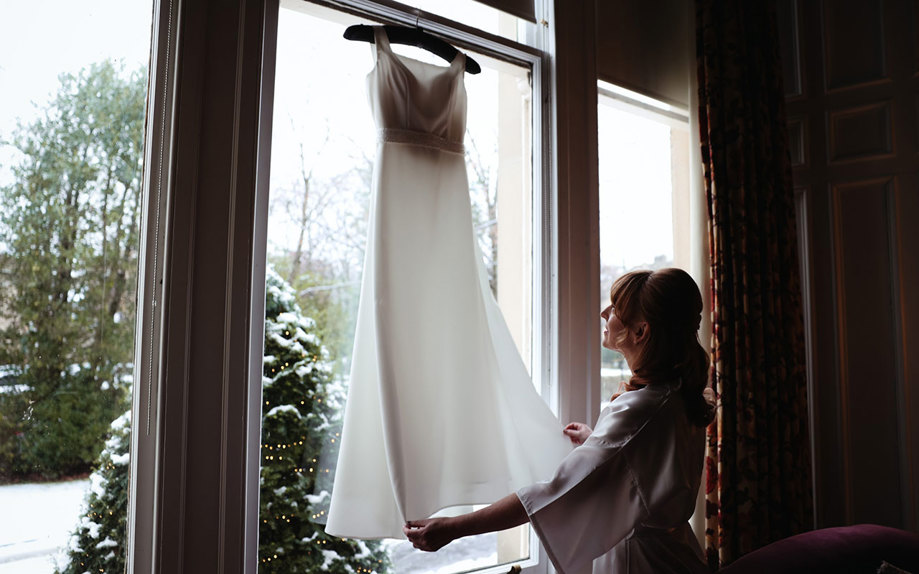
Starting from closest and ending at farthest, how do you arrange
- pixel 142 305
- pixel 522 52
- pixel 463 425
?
pixel 142 305 → pixel 463 425 → pixel 522 52

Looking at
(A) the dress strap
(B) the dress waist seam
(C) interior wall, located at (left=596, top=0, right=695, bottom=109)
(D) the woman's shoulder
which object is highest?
(C) interior wall, located at (left=596, top=0, right=695, bottom=109)

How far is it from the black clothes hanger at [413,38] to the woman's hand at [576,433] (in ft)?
3.35

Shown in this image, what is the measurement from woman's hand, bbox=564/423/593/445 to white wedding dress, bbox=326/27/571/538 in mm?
58

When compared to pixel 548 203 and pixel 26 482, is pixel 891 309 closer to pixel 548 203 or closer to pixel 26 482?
pixel 548 203

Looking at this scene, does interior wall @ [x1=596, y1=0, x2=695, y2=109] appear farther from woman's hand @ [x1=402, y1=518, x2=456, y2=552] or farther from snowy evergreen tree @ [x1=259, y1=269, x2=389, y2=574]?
woman's hand @ [x1=402, y1=518, x2=456, y2=552]

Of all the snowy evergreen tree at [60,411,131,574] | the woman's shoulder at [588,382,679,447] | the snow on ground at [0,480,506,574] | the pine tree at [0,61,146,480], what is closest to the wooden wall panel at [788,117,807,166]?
the woman's shoulder at [588,382,679,447]

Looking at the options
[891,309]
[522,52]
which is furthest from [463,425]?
[891,309]

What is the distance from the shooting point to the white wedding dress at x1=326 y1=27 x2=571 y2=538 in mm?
1499

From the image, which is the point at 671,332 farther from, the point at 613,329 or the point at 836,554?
the point at 836,554

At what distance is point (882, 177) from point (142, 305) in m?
2.42

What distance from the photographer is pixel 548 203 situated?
203 cm

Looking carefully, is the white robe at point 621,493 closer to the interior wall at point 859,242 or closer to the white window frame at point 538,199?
the white window frame at point 538,199

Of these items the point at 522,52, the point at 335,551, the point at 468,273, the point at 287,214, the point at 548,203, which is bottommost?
the point at 335,551

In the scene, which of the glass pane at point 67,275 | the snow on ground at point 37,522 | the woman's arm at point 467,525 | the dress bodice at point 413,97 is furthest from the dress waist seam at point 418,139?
the snow on ground at point 37,522
